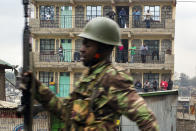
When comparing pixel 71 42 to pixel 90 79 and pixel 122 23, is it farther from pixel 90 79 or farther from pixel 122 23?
pixel 90 79

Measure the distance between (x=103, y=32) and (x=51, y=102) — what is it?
786 millimetres

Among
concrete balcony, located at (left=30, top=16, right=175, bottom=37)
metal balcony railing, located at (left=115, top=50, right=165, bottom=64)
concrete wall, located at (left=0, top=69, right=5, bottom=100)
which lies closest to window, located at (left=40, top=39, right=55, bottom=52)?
concrete balcony, located at (left=30, top=16, right=175, bottom=37)

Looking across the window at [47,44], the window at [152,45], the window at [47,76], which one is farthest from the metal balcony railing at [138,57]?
the window at [47,76]

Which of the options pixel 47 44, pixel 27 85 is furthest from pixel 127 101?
pixel 47 44

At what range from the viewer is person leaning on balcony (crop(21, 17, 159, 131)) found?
301cm

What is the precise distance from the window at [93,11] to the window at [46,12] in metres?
2.87

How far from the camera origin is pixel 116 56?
3036 centimetres

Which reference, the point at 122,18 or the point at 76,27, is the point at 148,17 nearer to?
the point at 122,18

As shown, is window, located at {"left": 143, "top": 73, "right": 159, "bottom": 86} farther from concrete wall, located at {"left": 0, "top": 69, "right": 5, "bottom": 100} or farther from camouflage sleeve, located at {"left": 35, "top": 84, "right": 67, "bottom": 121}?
camouflage sleeve, located at {"left": 35, "top": 84, "right": 67, "bottom": 121}

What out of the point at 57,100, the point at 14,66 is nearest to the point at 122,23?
the point at 14,66

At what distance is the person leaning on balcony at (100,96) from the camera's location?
301 centimetres

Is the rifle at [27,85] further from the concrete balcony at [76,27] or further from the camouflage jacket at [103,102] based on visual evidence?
the concrete balcony at [76,27]

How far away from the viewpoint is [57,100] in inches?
140

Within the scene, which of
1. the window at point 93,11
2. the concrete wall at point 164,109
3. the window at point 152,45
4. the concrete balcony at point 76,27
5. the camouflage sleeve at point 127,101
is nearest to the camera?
the camouflage sleeve at point 127,101
